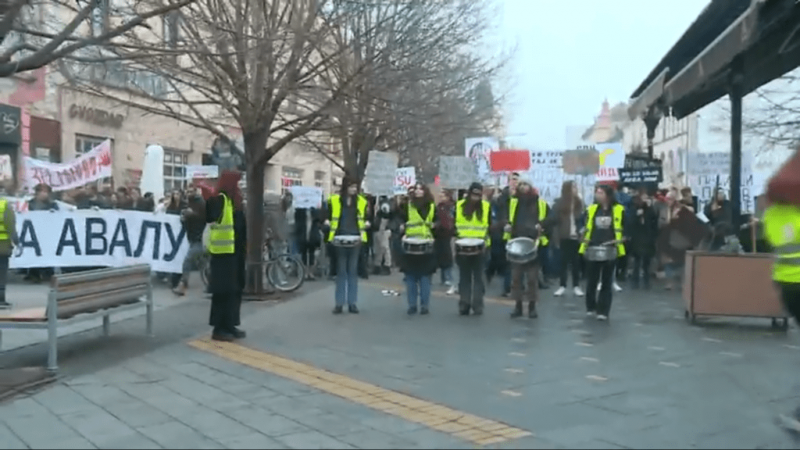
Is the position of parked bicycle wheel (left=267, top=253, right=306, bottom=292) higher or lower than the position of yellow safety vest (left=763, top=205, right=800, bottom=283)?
lower

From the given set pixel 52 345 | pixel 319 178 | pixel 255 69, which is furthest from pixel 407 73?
pixel 319 178

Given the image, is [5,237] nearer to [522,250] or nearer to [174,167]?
[522,250]

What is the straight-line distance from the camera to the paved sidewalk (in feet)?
20.7

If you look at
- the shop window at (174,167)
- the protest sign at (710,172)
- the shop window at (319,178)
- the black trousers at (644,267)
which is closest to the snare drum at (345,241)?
the black trousers at (644,267)

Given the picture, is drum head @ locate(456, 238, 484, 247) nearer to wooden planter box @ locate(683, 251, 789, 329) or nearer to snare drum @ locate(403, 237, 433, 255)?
snare drum @ locate(403, 237, 433, 255)

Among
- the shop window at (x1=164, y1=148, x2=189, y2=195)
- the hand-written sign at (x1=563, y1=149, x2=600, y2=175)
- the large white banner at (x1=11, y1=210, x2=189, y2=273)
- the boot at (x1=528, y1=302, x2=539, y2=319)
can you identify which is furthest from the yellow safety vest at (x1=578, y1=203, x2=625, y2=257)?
the shop window at (x1=164, y1=148, x2=189, y2=195)

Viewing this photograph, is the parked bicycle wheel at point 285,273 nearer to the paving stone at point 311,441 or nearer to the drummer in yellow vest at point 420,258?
the drummer in yellow vest at point 420,258

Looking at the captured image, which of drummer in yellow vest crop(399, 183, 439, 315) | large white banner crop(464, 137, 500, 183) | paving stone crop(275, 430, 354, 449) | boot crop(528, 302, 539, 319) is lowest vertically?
paving stone crop(275, 430, 354, 449)

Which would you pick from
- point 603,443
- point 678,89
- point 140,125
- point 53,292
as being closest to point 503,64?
point 140,125

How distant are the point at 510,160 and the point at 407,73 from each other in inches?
297

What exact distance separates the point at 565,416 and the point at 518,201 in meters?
6.30

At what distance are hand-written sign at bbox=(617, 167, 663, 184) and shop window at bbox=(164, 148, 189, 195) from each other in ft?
54.1

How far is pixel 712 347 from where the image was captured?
32.7 ft

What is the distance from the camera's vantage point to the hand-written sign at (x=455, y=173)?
21.7 metres
